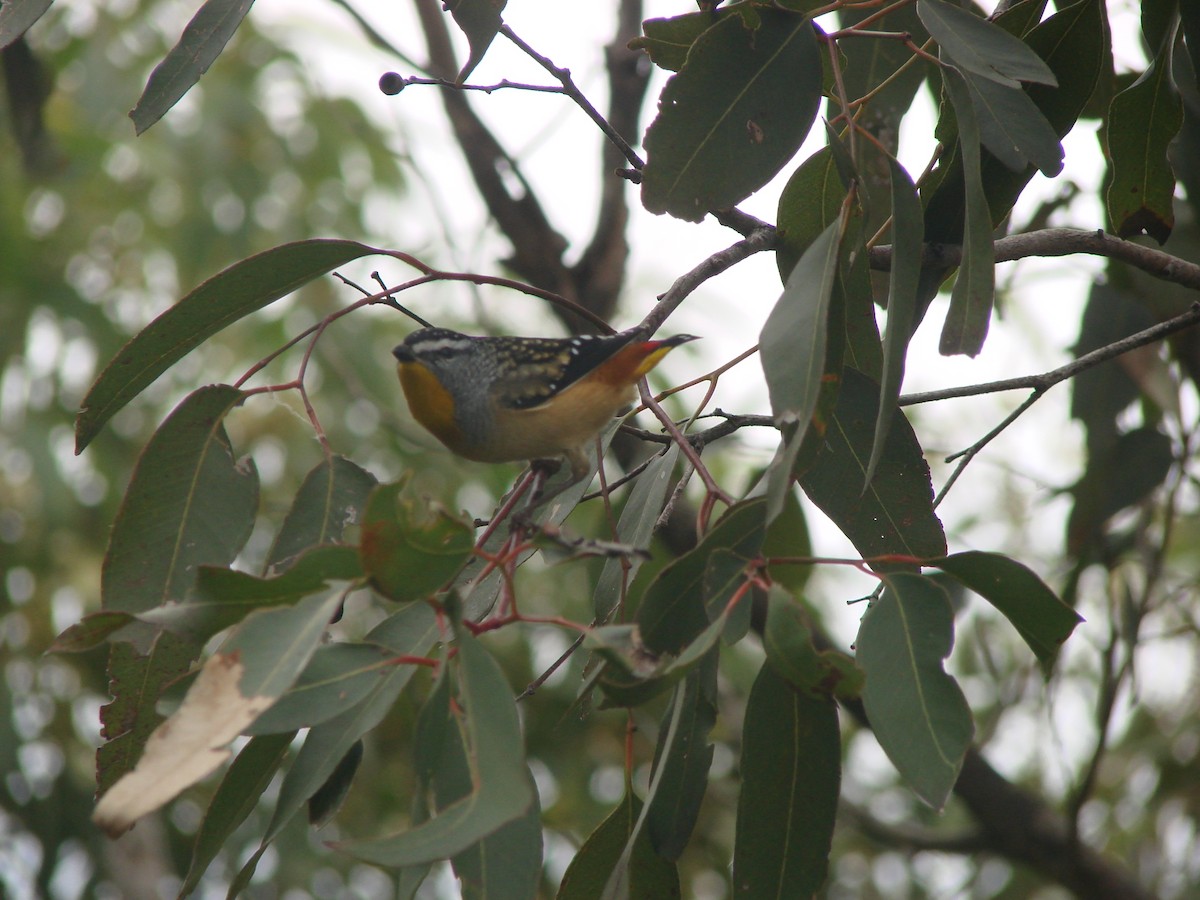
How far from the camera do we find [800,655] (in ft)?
5.48

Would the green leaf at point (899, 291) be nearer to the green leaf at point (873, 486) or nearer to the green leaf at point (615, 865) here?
the green leaf at point (873, 486)

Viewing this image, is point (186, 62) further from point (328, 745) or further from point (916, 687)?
point (916, 687)

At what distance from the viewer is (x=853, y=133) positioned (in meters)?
1.93

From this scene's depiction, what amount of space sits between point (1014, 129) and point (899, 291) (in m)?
0.37

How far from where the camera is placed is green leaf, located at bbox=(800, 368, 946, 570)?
2221 mm

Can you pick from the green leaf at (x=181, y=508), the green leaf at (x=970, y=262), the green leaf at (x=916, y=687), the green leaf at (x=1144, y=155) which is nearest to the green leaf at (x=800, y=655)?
the green leaf at (x=916, y=687)

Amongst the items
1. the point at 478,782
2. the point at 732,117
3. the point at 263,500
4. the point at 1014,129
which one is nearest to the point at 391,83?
the point at 732,117

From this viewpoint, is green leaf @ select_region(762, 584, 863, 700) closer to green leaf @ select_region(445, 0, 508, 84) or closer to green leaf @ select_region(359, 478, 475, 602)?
green leaf @ select_region(359, 478, 475, 602)

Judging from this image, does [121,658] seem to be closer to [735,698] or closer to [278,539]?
[278,539]

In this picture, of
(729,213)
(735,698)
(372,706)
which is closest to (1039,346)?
(735,698)

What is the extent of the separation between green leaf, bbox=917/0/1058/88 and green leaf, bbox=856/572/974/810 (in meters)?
0.87

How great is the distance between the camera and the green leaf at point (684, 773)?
191 centimetres

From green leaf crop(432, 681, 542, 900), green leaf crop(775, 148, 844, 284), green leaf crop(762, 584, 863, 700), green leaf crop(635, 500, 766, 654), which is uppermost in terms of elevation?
green leaf crop(775, 148, 844, 284)

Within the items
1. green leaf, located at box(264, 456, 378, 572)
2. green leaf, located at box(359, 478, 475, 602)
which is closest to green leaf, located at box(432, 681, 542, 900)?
green leaf, located at box(359, 478, 475, 602)
